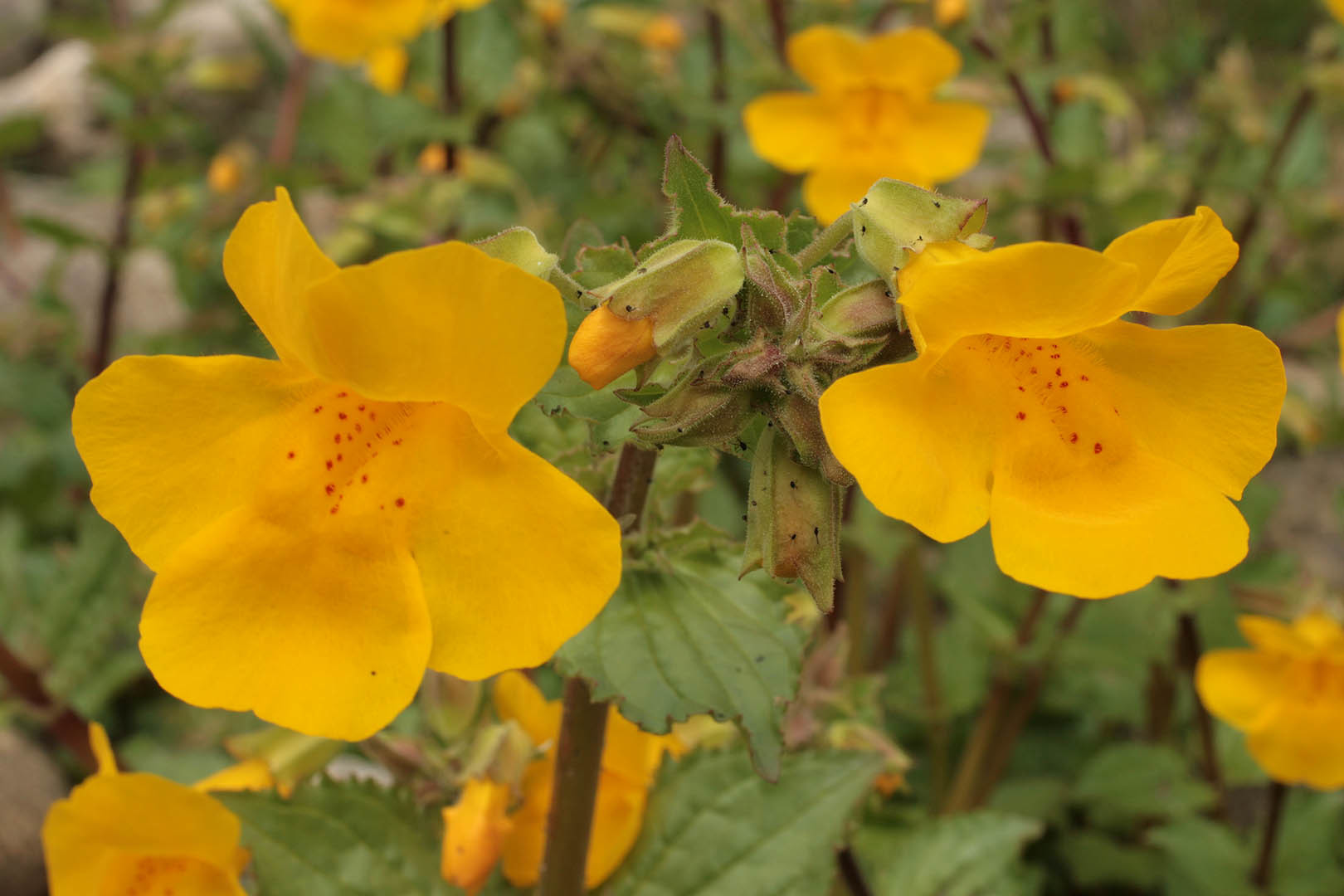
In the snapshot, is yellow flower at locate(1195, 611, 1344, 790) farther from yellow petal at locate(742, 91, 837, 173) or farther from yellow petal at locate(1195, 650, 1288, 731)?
yellow petal at locate(742, 91, 837, 173)

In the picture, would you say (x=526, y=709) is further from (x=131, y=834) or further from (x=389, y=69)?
(x=389, y=69)

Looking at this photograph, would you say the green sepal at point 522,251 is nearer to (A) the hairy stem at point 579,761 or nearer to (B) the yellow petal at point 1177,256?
(A) the hairy stem at point 579,761

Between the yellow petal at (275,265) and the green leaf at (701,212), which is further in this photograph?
the green leaf at (701,212)

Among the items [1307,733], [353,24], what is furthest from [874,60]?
[1307,733]

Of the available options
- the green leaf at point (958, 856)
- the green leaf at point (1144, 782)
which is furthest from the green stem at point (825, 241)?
the green leaf at point (1144, 782)

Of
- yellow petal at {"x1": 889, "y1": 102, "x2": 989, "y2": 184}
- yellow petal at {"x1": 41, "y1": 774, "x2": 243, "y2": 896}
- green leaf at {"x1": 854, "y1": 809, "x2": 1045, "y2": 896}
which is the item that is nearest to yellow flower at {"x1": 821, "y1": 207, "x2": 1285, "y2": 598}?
yellow petal at {"x1": 41, "y1": 774, "x2": 243, "y2": 896}
